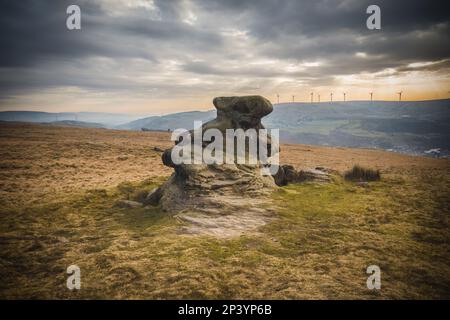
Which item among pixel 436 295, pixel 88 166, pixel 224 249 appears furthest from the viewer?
pixel 88 166

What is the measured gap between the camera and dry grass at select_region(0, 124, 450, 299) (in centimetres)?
870

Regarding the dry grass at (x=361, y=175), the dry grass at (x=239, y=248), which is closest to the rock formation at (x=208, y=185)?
the dry grass at (x=239, y=248)

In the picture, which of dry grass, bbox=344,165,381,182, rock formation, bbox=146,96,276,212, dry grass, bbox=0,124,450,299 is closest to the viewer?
dry grass, bbox=0,124,450,299

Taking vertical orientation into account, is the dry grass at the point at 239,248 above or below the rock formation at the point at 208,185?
below

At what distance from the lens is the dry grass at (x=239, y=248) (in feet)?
28.5

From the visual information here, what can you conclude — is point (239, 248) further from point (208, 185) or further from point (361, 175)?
point (361, 175)

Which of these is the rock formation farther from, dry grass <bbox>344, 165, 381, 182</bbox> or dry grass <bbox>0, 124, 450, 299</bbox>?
dry grass <bbox>344, 165, 381, 182</bbox>

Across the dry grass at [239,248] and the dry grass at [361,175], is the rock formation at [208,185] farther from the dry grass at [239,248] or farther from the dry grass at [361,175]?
the dry grass at [361,175]

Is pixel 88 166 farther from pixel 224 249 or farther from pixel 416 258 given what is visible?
pixel 416 258

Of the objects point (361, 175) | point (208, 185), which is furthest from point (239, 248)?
point (361, 175)

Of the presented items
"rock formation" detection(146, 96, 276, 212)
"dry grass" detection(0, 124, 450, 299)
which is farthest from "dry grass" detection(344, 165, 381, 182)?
"rock formation" detection(146, 96, 276, 212)
